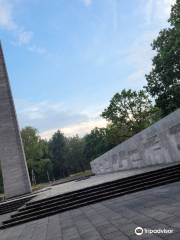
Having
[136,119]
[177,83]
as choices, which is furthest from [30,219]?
[136,119]

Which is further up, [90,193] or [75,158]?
[75,158]

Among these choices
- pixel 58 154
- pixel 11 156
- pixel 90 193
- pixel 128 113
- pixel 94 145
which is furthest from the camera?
pixel 58 154

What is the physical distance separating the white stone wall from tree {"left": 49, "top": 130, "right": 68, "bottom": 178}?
3023 inches

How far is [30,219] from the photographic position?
1063 cm

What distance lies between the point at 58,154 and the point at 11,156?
72.8 metres

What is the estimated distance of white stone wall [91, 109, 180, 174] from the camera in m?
13.4

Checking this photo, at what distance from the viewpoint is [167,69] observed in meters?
34.5

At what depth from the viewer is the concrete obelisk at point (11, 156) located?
91.5ft

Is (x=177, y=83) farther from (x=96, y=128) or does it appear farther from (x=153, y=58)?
(x=96, y=128)

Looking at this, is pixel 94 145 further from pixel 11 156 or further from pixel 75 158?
pixel 11 156

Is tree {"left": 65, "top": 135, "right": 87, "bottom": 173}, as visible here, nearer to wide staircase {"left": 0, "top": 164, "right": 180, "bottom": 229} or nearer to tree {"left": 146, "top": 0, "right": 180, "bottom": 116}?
tree {"left": 146, "top": 0, "right": 180, "bottom": 116}

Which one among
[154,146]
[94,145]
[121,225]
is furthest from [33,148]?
[121,225]

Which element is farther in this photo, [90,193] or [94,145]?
[94,145]

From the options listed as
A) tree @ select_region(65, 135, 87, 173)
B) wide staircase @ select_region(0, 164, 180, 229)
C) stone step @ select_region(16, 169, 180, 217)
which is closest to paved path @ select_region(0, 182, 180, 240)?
wide staircase @ select_region(0, 164, 180, 229)
